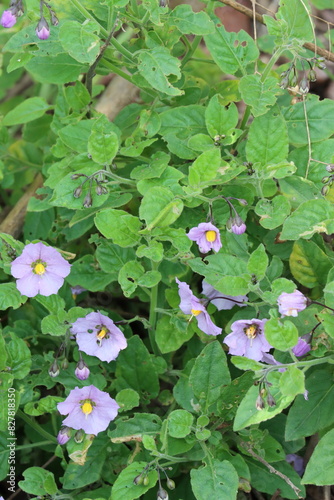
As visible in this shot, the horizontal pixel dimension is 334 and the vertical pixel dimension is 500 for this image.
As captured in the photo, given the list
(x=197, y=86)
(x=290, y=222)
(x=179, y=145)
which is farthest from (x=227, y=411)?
(x=197, y=86)

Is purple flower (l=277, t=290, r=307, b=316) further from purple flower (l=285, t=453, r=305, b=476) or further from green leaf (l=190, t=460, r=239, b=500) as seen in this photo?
purple flower (l=285, t=453, r=305, b=476)

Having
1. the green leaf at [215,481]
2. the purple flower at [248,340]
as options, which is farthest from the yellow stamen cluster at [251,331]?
the green leaf at [215,481]

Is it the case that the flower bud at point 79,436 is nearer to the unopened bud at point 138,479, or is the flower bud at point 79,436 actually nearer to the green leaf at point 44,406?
the green leaf at point 44,406

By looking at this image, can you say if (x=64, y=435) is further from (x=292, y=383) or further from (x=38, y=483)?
(x=292, y=383)

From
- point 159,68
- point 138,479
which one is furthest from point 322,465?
point 159,68

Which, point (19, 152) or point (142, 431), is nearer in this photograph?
point (142, 431)

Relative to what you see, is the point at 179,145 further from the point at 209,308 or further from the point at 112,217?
the point at 209,308
